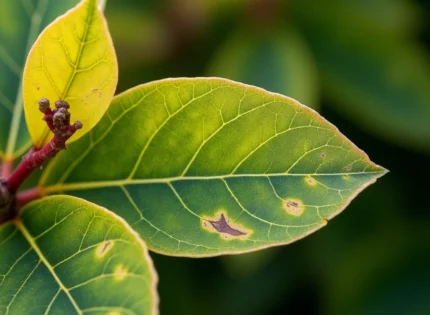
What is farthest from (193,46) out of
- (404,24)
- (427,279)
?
(427,279)

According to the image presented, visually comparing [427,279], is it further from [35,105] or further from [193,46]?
[35,105]

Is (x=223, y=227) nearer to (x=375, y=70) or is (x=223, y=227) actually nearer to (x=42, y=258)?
(x=42, y=258)

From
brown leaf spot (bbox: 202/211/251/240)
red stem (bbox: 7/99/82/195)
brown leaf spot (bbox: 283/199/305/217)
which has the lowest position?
brown leaf spot (bbox: 202/211/251/240)

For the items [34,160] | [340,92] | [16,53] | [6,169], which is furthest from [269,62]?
[34,160]

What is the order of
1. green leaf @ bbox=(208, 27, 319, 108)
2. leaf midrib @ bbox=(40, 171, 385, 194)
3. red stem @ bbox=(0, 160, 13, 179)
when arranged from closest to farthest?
leaf midrib @ bbox=(40, 171, 385, 194), red stem @ bbox=(0, 160, 13, 179), green leaf @ bbox=(208, 27, 319, 108)

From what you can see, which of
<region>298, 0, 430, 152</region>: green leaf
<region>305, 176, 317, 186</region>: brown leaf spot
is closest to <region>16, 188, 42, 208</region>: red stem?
<region>305, 176, 317, 186</region>: brown leaf spot

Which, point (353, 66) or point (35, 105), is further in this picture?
point (353, 66)

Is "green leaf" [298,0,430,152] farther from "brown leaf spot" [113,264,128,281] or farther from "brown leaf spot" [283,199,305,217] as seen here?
"brown leaf spot" [113,264,128,281]
